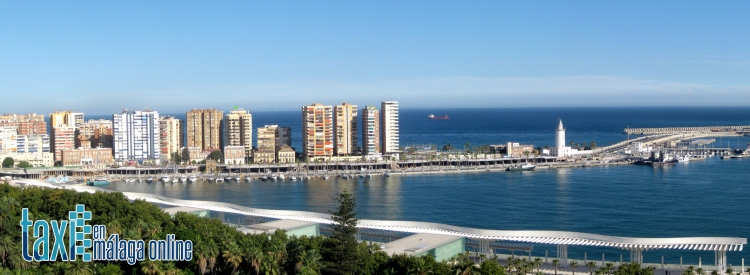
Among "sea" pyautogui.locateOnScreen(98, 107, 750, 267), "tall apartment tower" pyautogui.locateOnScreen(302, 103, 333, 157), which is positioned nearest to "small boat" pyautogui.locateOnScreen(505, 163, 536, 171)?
"sea" pyautogui.locateOnScreen(98, 107, 750, 267)

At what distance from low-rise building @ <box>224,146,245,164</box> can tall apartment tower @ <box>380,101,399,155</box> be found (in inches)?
321

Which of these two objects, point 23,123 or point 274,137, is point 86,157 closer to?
point 274,137

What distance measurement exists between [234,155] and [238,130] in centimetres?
359

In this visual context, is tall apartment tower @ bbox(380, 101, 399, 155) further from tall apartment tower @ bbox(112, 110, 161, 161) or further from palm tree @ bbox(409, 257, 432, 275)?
palm tree @ bbox(409, 257, 432, 275)

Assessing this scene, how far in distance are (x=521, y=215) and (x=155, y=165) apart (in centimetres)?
2306

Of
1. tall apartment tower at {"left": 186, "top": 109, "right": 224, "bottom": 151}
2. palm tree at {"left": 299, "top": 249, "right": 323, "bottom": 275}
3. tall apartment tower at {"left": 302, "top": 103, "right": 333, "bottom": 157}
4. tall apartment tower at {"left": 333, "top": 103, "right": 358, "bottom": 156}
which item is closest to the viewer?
palm tree at {"left": 299, "top": 249, "right": 323, "bottom": 275}

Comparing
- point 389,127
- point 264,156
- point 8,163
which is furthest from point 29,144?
point 389,127

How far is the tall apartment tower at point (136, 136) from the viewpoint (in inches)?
1690

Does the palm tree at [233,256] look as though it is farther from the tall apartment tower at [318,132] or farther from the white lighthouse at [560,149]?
the white lighthouse at [560,149]

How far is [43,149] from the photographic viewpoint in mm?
44406

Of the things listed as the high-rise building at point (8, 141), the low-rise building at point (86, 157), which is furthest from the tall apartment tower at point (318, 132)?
the high-rise building at point (8, 141)

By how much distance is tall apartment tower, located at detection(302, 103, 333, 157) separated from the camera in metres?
42.4

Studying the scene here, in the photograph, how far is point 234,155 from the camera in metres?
41.8


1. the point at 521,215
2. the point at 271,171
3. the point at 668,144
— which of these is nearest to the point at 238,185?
the point at 271,171
